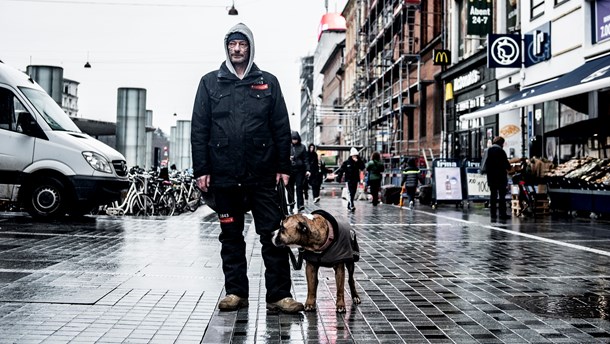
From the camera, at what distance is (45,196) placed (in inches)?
530

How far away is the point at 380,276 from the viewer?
291 inches

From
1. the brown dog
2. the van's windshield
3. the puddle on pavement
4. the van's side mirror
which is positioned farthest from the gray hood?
the van's windshield

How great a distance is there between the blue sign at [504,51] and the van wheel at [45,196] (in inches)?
544

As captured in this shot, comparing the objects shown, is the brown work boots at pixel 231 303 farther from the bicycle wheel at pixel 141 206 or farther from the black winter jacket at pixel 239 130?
the bicycle wheel at pixel 141 206

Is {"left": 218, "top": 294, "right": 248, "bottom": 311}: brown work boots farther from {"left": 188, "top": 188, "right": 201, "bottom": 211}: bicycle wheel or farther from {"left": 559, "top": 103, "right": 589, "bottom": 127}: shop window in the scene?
{"left": 559, "top": 103, "right": 589, "bottom": 127}: shop window

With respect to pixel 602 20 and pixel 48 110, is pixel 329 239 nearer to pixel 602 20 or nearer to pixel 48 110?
pixel 48 110

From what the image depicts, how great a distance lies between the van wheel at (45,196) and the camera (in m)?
13.4

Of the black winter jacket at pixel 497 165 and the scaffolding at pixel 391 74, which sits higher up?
the scaffolding at pixel 391 74

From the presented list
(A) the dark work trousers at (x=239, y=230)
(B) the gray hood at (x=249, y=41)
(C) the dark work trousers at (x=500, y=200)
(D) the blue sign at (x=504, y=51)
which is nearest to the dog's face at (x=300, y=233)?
(A) the dark work trousers at (x=239, y=230)

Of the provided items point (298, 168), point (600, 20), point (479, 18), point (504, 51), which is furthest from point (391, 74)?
point (298, 168)

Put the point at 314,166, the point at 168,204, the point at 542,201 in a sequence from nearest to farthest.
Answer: the point at 542,201 < the point at 168,204 < the point at 314,166

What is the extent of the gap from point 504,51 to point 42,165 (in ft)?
47.7

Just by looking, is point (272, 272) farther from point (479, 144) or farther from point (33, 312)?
point (479, 144)

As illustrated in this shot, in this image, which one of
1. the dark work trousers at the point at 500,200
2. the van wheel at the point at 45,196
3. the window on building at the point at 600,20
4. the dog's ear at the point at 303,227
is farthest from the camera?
the window on building at the point at 600,20
